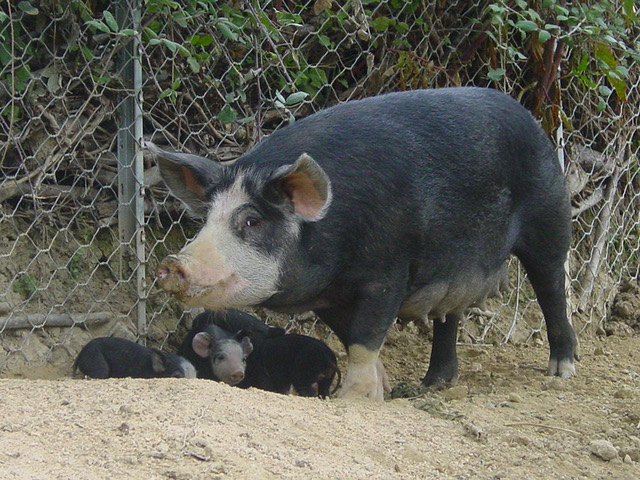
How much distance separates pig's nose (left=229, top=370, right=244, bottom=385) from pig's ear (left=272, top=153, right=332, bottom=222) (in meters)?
1.33

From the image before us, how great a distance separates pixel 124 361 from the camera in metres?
4.74

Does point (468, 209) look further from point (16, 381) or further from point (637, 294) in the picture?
→ point (637, 294)

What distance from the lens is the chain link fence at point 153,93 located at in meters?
4.78

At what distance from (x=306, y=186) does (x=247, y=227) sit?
31 cm

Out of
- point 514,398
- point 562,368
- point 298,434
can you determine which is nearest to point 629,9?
point 562,368

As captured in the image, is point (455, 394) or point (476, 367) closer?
point (455, 394)

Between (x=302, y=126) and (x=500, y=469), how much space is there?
186 cm

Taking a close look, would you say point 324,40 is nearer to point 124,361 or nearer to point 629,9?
point 629,9

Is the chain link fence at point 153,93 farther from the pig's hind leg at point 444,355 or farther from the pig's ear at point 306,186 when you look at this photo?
the pig's hind leg at point 444,355

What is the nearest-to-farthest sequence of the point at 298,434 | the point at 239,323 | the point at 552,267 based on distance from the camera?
the point at 298,434 < the point at 552,267 < the point at 239,323

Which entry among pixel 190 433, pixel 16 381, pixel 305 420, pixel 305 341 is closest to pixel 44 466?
pixel 190 433

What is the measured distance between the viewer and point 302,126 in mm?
4367

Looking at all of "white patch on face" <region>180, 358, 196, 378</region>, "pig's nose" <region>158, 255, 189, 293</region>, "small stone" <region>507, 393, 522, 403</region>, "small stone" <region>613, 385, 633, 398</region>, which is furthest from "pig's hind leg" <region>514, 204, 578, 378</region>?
"pig's nose" <region>158, 255, 189, 293</region>

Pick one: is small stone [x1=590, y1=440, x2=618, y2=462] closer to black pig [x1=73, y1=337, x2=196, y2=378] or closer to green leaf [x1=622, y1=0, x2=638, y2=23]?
black pig [x1=73, y1=337, x2=196, y2=378]
